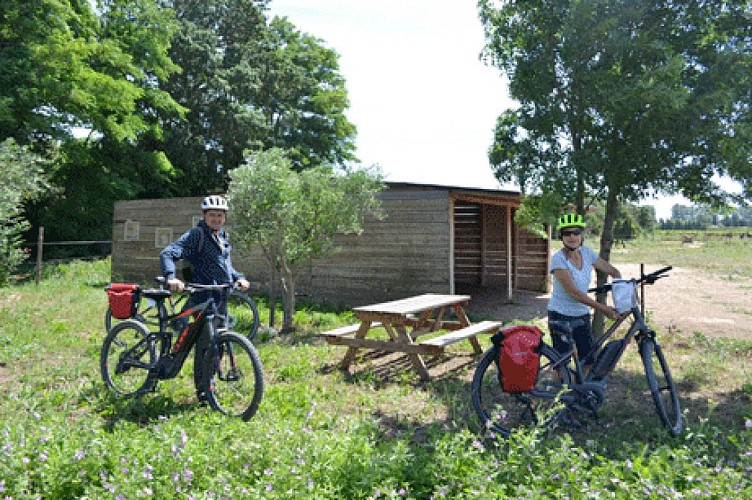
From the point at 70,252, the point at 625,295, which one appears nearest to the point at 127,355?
the point at 625,295

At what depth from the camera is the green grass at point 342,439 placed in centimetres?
329

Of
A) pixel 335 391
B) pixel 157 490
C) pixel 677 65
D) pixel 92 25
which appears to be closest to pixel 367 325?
pixel 335 391

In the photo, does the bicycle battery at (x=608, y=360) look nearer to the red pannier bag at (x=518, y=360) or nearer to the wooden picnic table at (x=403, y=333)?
the red pannier bag at (x=518, y=360)

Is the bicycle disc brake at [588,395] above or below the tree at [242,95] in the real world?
below

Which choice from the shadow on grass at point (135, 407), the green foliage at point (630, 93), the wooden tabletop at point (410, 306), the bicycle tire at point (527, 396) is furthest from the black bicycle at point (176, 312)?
the green foliage at point (630, 93)

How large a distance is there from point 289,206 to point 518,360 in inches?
214

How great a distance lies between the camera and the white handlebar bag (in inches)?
180

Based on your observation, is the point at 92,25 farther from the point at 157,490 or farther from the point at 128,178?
the point at 157,490

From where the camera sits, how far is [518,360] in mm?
4383

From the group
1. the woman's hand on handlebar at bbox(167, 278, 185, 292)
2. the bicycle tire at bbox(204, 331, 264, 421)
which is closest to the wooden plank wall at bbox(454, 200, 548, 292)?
the bicycle tire at bbox(204, 331, 264, 421)

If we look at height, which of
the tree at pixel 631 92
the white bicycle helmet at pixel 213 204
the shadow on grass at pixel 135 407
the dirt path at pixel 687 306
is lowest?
the shadow on grass at pixel 135 407

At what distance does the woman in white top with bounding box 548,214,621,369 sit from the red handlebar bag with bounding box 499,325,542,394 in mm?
569

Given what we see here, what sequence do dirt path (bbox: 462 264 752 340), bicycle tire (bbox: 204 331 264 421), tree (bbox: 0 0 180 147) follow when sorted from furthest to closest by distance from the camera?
tree (bbox: 0 0 180 147)
dirt path (bbox: 462 264 752 340)
bicycle tire (bbox: 204 331 264 421)

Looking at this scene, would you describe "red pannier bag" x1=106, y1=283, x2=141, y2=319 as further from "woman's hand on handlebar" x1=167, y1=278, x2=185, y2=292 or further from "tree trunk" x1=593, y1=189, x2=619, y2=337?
"tree trunk" x1=593, y1=189, x2=619, y2=337
